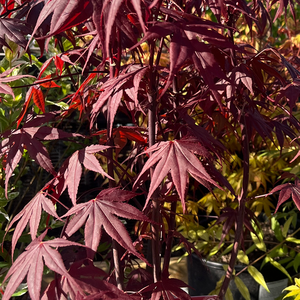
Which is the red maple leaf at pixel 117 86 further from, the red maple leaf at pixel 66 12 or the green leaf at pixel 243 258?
the green leaf at pixel 243 258

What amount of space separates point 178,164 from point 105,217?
5.6 inches

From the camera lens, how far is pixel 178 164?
0.52m

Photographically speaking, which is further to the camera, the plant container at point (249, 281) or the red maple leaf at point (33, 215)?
the plant container at point (249, 281)

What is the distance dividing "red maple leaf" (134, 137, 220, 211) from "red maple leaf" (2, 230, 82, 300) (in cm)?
16

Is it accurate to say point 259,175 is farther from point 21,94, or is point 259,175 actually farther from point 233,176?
point 21,94

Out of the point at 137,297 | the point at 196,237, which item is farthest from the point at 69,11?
the point at 196,237

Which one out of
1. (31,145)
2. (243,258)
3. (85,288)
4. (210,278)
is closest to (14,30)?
(31,145)

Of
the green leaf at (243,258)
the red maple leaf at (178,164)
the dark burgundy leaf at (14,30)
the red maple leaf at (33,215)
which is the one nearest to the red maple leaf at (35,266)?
the red maple leaf at (33,215)

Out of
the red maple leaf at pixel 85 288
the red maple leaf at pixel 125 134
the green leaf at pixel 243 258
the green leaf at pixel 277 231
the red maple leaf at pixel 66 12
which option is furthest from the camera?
the green leaf at pixel 277 231

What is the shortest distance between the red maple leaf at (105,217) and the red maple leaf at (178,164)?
0.06 meters

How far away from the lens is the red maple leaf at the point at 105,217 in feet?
1.70

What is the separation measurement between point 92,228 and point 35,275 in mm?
105

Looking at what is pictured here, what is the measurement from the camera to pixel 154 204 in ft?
2.06

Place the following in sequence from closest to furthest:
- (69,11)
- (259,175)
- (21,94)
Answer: (69,11), (21,94), (259,175)
